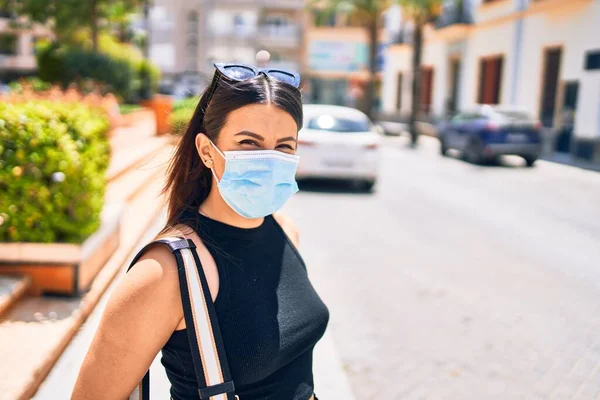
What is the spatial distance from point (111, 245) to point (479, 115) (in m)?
13.7

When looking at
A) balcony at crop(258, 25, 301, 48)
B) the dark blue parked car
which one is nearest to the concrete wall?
balcony at crop(258, 25, 301, 48)

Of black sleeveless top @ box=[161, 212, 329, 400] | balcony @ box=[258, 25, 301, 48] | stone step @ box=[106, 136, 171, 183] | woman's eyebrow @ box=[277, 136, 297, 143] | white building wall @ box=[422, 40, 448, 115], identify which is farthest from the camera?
balcony @ box=[258, 25, 301, 48]

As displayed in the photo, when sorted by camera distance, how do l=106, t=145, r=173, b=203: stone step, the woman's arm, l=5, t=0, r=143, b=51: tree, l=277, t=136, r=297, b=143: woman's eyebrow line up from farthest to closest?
l=5, t=0, r=143, b=51: tree
l=106, t=145, r=173, b=203: stone step
l=277, t=136, r=297, b=143: woman's eyebrow
the woman's arm

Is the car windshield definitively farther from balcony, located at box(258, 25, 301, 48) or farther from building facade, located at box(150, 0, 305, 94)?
balcony, located at box(258, 25, 301, 48)

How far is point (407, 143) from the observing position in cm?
2480

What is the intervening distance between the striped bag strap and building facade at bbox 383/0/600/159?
1831cm

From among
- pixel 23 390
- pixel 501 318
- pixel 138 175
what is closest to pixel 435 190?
pixel 138 175

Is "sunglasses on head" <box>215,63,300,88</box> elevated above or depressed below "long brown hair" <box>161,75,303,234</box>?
above

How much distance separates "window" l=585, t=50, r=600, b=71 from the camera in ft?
60.8

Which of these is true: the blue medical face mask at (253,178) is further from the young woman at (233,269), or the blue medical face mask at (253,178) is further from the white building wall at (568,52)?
the white building wall at (568,52)

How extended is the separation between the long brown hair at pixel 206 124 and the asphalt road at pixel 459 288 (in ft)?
6.99

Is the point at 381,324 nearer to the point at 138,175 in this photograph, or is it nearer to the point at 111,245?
the point at 111,245

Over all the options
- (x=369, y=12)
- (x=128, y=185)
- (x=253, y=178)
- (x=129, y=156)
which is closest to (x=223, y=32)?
(x=369, y=12)

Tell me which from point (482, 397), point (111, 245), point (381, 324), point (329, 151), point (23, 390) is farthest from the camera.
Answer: point (329, 151)
